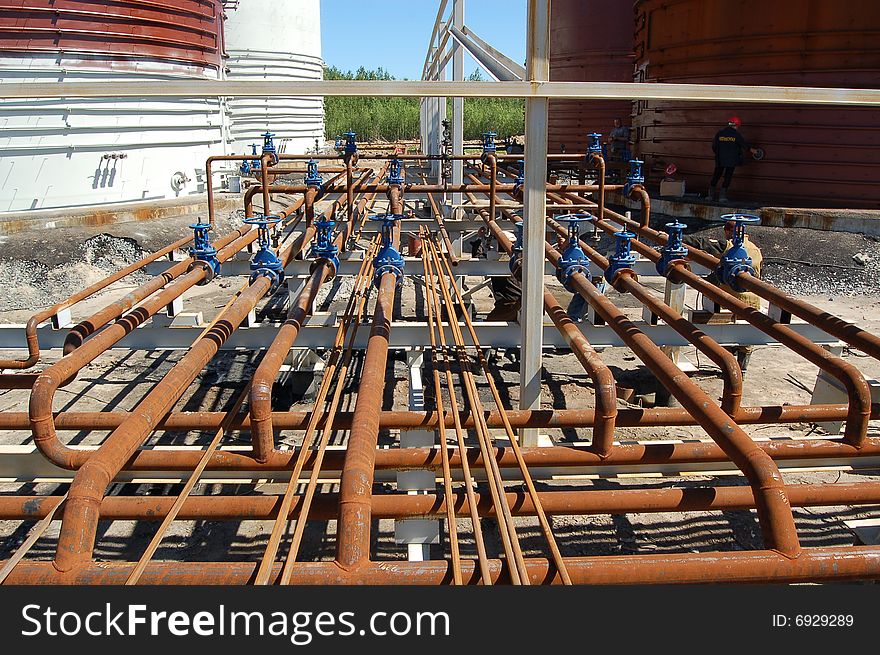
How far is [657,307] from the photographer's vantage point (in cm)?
448

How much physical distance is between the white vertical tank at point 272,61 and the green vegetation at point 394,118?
15572 mm

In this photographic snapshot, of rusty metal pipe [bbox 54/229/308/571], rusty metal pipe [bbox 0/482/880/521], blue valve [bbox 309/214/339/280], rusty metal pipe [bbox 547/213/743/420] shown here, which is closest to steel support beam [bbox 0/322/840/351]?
rusty metal pipe [bbox 547/213/743/420]

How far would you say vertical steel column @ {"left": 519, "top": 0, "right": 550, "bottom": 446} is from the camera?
331 centimetres

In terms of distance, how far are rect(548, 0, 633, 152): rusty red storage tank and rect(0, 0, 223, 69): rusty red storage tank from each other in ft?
32.6

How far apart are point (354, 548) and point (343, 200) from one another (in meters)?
8.27

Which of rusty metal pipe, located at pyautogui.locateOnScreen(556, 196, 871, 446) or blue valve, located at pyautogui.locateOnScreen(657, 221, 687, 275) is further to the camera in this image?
blue valve, located at pyautogui.locateOnScreen(657, 221, 687, 275)

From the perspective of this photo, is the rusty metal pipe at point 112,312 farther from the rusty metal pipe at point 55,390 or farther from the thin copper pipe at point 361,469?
the thin copper pipe at point 361,469

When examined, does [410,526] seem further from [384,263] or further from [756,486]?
[384,263]

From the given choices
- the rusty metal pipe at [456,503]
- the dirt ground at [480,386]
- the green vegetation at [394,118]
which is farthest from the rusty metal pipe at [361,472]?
the green vegetation at [394,118]

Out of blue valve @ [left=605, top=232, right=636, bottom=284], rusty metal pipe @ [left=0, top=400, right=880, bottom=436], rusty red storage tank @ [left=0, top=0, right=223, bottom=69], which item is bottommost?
rusty metal pipe @ [left=0, top=400, right=880, bottom=436]

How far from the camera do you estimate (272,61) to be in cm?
2086

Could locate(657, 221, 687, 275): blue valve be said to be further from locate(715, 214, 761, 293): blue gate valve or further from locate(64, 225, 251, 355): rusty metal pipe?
locate(64, 225, 251, 355): rusty metal pipe

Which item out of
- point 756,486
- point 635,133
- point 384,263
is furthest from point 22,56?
point 756,486

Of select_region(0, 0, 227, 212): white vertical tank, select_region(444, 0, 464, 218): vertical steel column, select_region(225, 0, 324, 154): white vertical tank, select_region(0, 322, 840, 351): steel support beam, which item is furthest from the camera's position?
select_region(225, 0, 324, 154): white vertical tank
